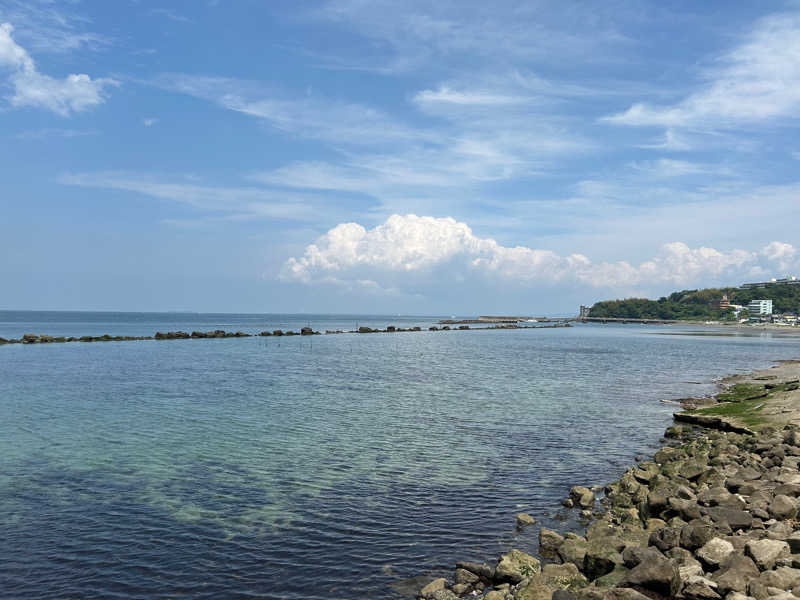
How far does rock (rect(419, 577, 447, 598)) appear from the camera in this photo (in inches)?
500

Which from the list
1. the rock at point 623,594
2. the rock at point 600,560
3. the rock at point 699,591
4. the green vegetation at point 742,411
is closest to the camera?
the rock at point 623,594

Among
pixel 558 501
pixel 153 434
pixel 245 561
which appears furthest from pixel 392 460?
pixel 153 434

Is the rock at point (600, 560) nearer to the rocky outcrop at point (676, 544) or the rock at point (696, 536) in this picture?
the rocky outcrop at point (676, 544)

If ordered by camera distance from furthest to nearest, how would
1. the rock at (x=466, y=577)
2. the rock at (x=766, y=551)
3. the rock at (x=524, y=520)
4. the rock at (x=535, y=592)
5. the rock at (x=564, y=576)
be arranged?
the rock at (x=524, y=520) → the rock at (x=466, y=577) → the rock at (x=564, y=576) → the rock at (x=535, y=592) → the rock at (x=766, y=551)

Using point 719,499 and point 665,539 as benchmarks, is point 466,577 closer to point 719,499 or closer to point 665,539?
point 665,539

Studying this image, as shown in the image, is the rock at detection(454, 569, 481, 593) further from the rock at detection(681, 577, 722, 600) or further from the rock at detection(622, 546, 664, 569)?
the rock at detection(681, 577, 722, 600)

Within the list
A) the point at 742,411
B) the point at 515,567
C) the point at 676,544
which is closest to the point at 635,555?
the point at 676,544

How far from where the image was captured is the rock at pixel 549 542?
50.0 feet

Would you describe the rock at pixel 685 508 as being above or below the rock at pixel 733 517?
below

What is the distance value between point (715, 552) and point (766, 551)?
0.96 meters

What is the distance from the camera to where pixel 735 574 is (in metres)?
10.7

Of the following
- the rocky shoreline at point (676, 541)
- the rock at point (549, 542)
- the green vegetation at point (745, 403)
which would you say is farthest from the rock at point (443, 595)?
the green vegetation at point (745, 403)

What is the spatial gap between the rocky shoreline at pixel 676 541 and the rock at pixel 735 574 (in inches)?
0.8

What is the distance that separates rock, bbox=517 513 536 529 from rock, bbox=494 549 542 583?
2.99 metres
